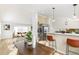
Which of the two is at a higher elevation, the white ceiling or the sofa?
the white ceiling

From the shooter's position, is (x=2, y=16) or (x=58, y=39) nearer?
(x=58, y=39)

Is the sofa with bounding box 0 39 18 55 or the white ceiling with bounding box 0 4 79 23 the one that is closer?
the white ceiling with bounding box 0 4 79 23

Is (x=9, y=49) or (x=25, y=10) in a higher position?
(x=25, y=10)

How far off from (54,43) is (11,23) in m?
2.09

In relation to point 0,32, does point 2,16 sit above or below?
above

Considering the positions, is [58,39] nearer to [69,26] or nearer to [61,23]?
[61,23]

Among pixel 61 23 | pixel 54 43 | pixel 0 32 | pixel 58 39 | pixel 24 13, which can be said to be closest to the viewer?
pixel 24 13

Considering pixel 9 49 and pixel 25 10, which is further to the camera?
pixel 9 49

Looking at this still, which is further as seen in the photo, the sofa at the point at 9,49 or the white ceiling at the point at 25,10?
the sofa at the point at 9,49

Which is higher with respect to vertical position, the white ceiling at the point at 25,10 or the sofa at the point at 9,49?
the white ceiling at the point at 25,10
